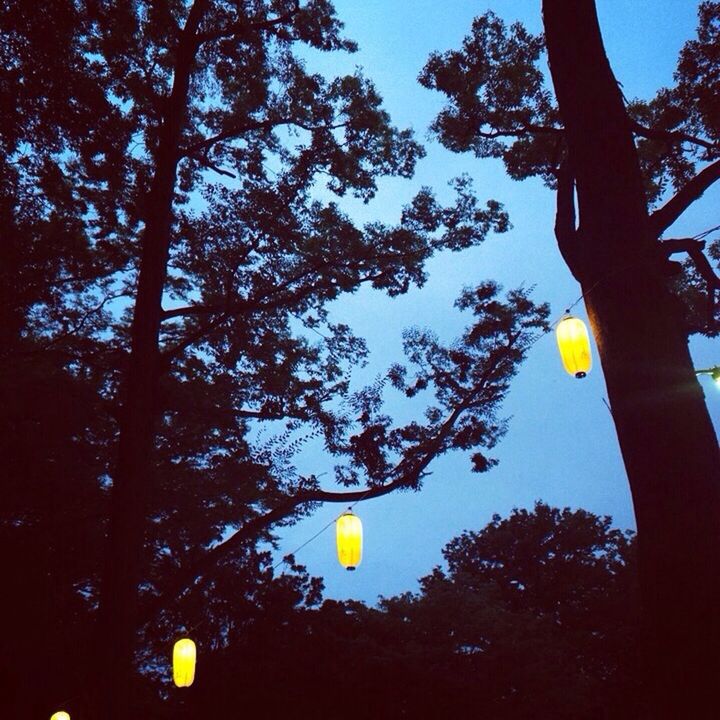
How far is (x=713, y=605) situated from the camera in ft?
9.54

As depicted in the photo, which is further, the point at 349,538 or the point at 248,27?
the point at 248,27

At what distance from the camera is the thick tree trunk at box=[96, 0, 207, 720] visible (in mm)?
5961

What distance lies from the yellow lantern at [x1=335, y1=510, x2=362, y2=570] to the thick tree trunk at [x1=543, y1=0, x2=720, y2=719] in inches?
200

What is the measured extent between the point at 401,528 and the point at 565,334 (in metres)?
198

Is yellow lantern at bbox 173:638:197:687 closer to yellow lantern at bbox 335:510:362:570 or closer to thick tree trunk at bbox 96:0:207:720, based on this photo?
thick tree trunk at bbox 96:0:207:720

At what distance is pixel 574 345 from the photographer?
17.3 ft

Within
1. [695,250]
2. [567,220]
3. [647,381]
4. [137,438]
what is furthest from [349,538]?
[695,250]

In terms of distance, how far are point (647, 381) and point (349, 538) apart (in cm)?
545

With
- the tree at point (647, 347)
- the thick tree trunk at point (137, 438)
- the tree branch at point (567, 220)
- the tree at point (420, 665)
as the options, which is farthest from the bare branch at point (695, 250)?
the tree at point (420, 665)

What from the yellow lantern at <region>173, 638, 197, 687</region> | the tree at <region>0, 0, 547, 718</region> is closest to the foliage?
the tree at <region>0, 0, 547, 718</region>

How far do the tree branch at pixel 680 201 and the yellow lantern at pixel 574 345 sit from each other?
1.16 m

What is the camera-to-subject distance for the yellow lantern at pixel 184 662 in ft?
32.9

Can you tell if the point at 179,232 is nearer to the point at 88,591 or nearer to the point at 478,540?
the point at 88,591

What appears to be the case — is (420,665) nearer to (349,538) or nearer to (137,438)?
(349,538)
